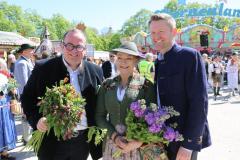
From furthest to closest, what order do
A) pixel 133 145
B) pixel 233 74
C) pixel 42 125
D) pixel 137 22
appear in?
pixel 137 22, pixel 233 74, pixel 42 125, pixel 133 145

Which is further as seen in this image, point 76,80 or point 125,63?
point 76,80

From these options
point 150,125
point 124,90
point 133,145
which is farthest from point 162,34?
point 133,145

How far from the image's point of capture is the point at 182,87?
2.96 meters

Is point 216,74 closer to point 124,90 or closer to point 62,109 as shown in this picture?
point 124,90

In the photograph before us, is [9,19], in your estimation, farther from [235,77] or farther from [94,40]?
[235,77]

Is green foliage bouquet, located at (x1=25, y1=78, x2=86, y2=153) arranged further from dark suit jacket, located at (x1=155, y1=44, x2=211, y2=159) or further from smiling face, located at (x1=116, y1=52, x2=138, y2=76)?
dark suit jacket, located at (x1=155, y1=44, x2=211, y2=159)

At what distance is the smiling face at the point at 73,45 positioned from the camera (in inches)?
132

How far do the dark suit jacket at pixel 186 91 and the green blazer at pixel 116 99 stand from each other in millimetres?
228

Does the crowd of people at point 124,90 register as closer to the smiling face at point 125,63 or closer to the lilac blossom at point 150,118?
the smiling face at point 125,63

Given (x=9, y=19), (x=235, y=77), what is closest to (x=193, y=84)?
(x=235, y=77)

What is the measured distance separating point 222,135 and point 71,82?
5375 mm

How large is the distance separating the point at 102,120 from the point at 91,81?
0.45m

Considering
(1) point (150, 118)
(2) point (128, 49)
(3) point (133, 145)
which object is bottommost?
(3) point (133, 145)

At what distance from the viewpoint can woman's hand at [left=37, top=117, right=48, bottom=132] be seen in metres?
3.12
